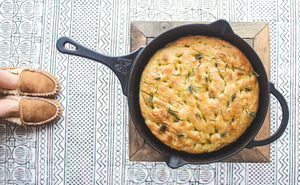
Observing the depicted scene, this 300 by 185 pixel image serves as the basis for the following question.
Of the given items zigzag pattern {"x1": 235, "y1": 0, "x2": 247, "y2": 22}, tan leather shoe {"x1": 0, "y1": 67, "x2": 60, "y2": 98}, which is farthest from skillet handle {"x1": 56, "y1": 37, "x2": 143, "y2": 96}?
zigzag pattern {"x1": 235, "y1": 0, "x2": 247, "y2": 22}

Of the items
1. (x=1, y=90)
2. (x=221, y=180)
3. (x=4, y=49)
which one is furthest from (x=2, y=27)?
(x=221, y=180)

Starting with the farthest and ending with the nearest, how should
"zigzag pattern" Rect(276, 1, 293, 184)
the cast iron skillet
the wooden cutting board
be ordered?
"zigzag pattern" Rect(276, 1, 293, 184) < the wooden cutting board < the cast iron skillet

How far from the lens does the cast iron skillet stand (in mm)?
990

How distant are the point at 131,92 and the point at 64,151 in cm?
89

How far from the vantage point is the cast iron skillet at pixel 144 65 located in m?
0.99

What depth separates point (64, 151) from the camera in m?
1.67

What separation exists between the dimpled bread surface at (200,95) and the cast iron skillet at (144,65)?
29 mm

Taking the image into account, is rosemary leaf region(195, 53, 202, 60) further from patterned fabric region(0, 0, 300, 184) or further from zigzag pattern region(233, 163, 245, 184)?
zigzag pattern region(233, 163, 245, 184)

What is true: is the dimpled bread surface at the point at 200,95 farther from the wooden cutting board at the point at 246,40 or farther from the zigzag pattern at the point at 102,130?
the zigzag pattern at the point at 102,130

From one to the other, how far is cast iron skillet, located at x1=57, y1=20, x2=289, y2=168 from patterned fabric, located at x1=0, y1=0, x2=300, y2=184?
0.59m

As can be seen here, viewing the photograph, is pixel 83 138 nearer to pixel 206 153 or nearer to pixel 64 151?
Answer: pixel 64 151

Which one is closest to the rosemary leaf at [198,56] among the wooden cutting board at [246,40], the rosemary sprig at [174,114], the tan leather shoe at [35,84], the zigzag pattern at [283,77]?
the rosemary sprig at [174,114]

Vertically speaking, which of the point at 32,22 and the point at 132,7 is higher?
the point at 132,7

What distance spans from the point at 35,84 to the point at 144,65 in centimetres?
90
